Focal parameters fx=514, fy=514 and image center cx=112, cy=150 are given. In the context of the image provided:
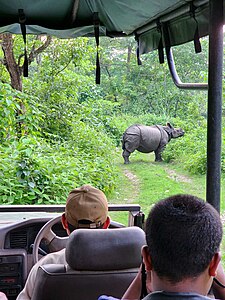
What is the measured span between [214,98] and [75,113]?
584 centimetres

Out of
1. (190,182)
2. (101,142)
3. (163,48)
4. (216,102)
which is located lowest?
(190,182)

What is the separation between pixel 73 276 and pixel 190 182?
18.6 ft

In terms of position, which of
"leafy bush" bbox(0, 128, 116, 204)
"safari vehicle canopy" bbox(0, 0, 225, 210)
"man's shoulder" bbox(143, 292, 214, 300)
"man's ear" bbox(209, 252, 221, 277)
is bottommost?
"leafy bush" bbox(0, 128, 116, 204)

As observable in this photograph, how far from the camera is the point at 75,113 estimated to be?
7.89 m

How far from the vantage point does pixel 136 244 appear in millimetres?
1524

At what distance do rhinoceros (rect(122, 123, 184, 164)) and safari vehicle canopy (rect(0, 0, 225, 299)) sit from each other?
603 cm

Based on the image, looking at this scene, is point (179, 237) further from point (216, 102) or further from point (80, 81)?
point (80, 81)

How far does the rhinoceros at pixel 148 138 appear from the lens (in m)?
9.61

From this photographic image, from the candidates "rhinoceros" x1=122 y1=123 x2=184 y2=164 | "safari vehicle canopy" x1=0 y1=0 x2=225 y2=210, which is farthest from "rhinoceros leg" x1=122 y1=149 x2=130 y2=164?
"safari vehicle canopy" x1=0 y1=0 x2=225 y2=210

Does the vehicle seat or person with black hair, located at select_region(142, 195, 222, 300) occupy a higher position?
person with black hair, located at select_region(142, 195, 222, 300)

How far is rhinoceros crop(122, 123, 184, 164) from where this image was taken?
9.61 metres

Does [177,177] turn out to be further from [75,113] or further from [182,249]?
[182,249]

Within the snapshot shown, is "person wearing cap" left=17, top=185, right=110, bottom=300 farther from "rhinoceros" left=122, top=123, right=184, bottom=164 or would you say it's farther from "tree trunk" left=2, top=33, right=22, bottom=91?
"rhinoceros" left=122, top=123, right=184, bottom=164

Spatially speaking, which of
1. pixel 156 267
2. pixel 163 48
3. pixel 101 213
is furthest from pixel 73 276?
pixel 163 48
